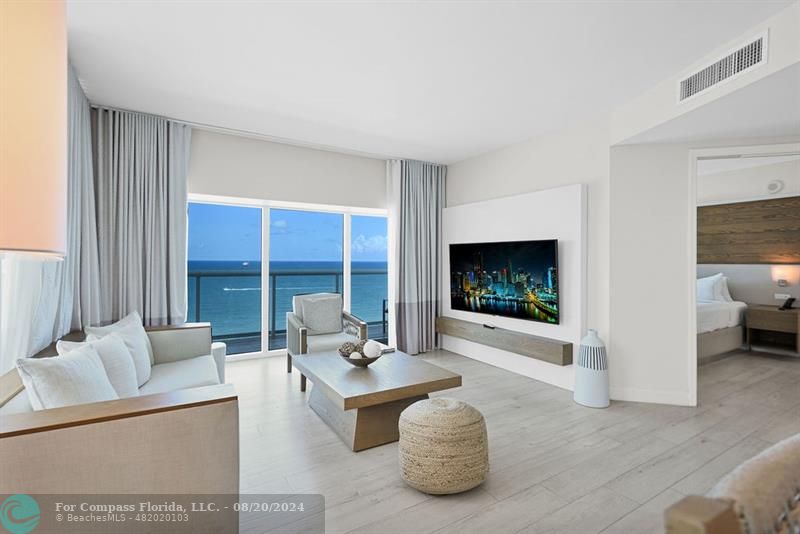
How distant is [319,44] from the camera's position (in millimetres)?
2467

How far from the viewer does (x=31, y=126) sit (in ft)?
2.60

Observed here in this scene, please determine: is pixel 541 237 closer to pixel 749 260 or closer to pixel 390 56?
pixel 390 56

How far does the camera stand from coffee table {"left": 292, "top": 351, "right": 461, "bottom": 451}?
2492mm

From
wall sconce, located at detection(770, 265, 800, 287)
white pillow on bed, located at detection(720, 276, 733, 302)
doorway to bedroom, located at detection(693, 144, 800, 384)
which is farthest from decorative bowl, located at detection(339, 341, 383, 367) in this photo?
wall sconce, located at detection(770, 265, 800, 287)

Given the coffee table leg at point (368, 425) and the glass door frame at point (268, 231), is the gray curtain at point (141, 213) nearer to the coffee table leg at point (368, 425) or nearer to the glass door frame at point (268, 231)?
the glass door frame at point (268, 231)

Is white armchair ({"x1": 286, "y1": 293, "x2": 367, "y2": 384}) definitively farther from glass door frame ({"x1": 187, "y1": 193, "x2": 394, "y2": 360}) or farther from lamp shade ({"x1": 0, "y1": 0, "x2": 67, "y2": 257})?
lamp shade ({"x1": 0, "y1": 0, "x2": 67, "y2": 257})

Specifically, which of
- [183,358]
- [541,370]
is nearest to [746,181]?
[541,370]

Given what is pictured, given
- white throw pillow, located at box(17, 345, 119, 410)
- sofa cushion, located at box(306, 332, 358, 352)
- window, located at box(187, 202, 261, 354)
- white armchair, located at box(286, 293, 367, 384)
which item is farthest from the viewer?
window, located at box(187, 202, 261, 354)

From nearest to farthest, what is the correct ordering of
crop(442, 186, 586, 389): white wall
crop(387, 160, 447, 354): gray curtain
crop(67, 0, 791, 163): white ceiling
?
1. crop(67, 0, 791, 163): white ceiling
2. crop(442, 186, 586, 389): white wall
3. crop(387, 160, 447, 354): gray curtain

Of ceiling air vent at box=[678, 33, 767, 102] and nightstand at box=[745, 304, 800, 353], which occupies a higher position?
ceiling air vent at box=[678, 33, 767, 102]

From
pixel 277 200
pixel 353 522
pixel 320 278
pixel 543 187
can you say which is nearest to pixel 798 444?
pixel 353 522

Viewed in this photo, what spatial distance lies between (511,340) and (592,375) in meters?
0.98

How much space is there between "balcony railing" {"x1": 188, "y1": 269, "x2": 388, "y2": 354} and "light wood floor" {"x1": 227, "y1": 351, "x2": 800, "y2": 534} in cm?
146

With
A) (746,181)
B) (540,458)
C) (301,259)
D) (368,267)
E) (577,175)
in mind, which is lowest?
(540,458)
